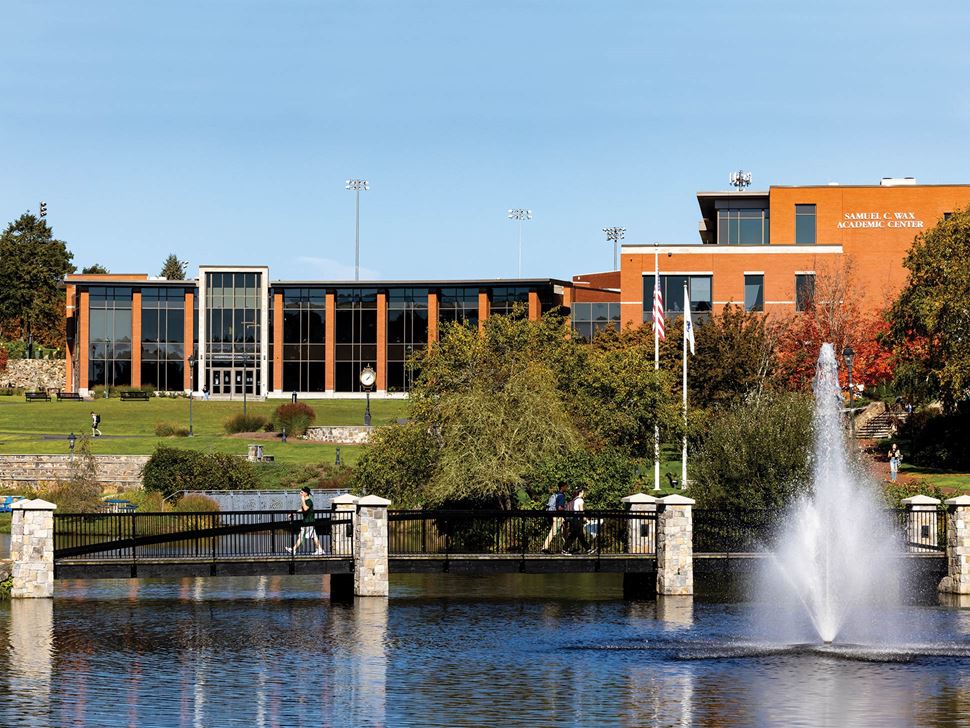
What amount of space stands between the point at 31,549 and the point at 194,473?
33.7 m

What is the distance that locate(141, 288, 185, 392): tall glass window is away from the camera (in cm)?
11388

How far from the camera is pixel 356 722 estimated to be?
18.6 metres

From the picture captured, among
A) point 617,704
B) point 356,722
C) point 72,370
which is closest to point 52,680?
point 356,722

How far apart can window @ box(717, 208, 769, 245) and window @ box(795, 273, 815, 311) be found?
9.08 m

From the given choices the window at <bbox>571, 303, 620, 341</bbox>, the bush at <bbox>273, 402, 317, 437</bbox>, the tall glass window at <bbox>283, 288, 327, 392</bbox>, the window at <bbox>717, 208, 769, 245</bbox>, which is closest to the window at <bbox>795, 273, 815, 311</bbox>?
the window at <bbox>717, 208, 769, 245</bbox>

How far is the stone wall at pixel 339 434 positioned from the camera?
8500 cm

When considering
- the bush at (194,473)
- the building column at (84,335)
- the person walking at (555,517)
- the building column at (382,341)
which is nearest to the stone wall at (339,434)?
the bush at (194,473)

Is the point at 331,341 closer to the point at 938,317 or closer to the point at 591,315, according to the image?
the point at 591,315

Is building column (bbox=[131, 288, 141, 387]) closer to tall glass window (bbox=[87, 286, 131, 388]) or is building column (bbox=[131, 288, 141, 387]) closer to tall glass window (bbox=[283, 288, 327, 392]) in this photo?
tall glass window (bbox=[87, 286, 131, 388])

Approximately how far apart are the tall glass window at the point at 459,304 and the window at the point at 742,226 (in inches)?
836

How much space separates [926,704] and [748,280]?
234 feet


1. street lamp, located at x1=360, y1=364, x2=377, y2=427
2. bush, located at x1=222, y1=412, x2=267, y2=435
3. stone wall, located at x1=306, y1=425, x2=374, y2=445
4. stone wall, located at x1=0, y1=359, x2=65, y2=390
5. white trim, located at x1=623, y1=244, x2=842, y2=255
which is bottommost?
stone wall, located at x1=306, y1=425, x2=374, y2=445

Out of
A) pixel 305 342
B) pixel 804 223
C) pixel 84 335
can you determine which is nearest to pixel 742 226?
pixel 804 223

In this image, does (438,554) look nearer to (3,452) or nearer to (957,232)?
(957,232)
